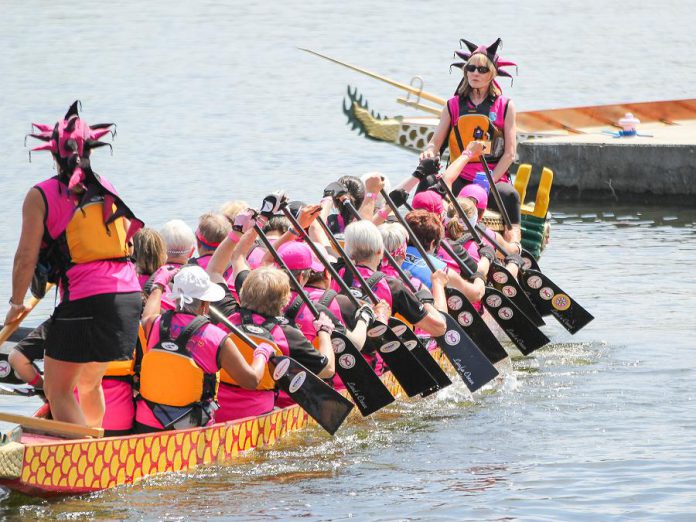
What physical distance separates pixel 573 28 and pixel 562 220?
69.6ft

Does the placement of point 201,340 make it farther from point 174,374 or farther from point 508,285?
point 508,285

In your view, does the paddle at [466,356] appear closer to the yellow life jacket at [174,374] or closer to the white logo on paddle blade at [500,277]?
the white logo on paddle blade at [500,277]

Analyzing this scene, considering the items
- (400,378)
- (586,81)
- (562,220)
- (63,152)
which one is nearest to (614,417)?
(400,378)

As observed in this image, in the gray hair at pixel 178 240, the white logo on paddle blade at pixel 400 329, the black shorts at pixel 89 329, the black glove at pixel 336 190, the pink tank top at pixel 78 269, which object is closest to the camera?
the pink tank top at pixel 78 269

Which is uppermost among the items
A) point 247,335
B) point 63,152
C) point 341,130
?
point 63,152

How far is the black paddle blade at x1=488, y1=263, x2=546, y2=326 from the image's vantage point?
376 inches

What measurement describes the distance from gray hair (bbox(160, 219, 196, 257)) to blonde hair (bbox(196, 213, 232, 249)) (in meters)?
0.38

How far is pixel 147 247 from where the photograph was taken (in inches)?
277

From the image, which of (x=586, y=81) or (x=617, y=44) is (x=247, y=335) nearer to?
(x=586, y=81)

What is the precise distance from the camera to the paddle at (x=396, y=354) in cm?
770

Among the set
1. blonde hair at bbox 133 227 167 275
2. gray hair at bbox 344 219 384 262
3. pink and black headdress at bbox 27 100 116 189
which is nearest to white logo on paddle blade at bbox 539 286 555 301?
gray hair at bbox 344 219 384 262

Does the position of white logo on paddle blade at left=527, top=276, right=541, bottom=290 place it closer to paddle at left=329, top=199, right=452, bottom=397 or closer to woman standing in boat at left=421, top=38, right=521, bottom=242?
woman standing in boat at left=421, top=38, right=521, bottom=242

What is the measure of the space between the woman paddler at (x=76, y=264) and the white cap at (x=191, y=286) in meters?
0.23

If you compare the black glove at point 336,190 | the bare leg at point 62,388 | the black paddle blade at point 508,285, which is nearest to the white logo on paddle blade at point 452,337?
the black glove at point 336,190
